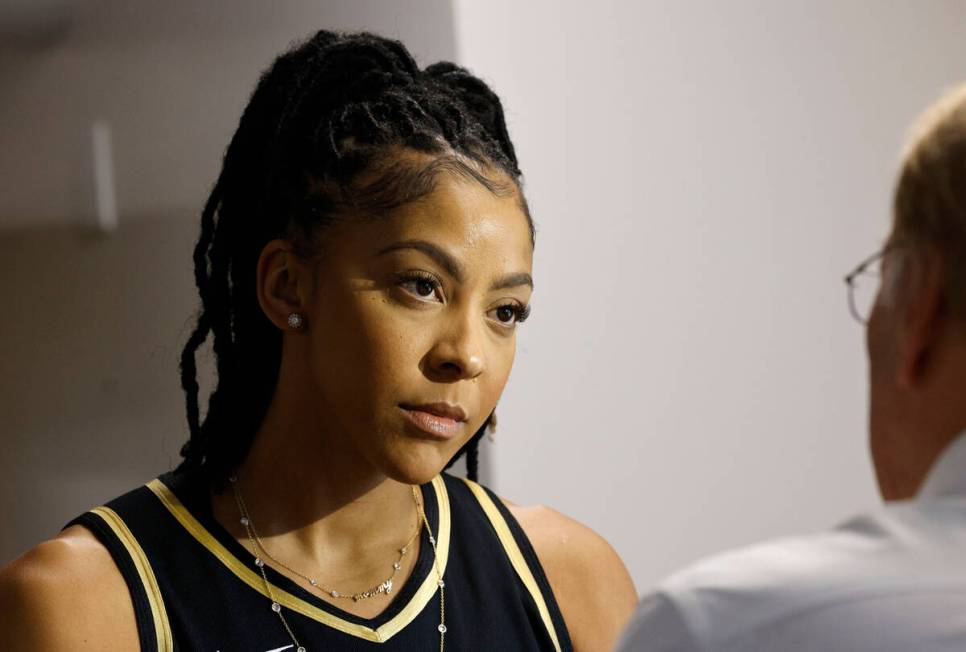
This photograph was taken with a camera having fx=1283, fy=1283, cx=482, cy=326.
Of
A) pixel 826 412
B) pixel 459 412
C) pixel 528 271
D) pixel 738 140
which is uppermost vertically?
pixel 738 140

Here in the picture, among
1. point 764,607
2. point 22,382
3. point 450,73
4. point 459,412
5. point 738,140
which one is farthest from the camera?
point 738,140

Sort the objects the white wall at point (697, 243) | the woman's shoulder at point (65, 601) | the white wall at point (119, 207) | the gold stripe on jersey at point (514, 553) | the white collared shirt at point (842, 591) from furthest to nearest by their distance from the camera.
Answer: the white wall at point (697, 243) → the white wall at point (119, 207) → the gold stripe on jersey at point (514, 553) → the woman's shoulder at point (65, 601) → the white collared shirt at point (842, 591)

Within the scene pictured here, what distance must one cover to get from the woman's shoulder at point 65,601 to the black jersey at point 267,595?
0.05 feet

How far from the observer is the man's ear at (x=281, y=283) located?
1.10 meters

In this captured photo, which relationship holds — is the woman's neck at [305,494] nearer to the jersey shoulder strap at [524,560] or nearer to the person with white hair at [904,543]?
the jersey shoulder strap at [524,560]

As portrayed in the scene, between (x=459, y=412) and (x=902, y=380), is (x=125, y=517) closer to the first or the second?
(x=459, y=412)

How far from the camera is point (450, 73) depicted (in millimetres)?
1220

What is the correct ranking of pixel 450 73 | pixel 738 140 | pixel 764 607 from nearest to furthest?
pixel 764 607 → pixel 450 73 → pixel 738 140

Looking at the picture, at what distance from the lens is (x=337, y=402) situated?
3.52 ft

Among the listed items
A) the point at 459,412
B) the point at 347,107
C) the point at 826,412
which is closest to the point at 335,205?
the point at 347,107

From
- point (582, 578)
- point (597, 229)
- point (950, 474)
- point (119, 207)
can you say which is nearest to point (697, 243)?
point (597, 229)

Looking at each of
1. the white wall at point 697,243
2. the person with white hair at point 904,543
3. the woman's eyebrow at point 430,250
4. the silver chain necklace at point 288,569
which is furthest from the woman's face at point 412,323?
the white wall at point 697,243

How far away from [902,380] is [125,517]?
0.70 metres

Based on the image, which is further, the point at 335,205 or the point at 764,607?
the point at 335,205
